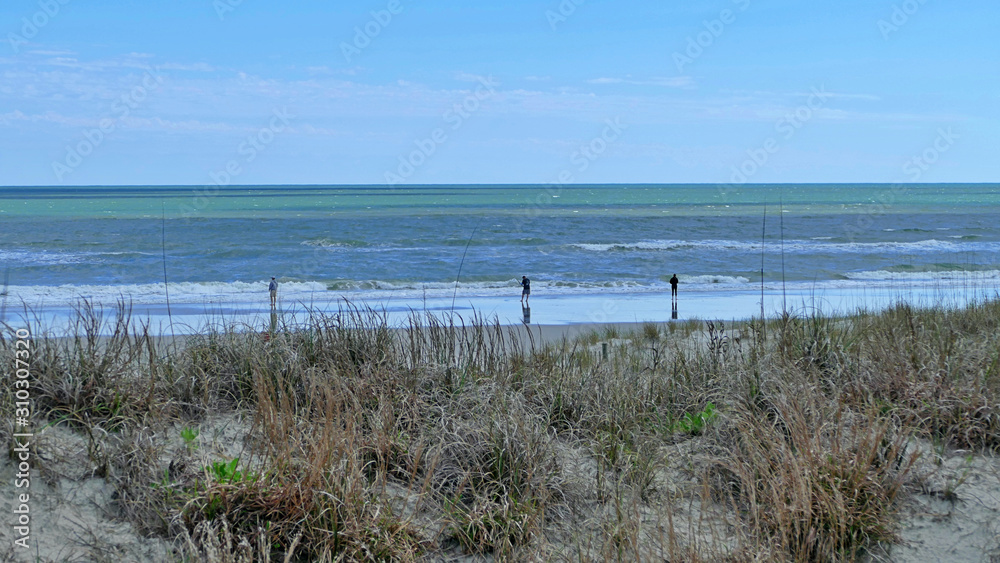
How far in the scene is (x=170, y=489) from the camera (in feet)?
13.8

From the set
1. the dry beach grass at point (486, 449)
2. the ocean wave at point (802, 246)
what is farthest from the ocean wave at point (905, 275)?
the dry beach grass at point (486, 449)

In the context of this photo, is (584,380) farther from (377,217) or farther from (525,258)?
(377,217)

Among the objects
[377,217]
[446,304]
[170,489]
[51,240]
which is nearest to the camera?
[170,489]

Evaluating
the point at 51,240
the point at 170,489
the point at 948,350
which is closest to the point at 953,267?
the point at 948,350

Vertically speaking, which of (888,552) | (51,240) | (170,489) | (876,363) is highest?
(51,240)

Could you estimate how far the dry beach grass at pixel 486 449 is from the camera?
4074 millimetres

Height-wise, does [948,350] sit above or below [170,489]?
above

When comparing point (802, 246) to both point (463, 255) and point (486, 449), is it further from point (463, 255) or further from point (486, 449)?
point (486, 449)

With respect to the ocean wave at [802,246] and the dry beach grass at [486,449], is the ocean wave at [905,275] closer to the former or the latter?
the ocean wave at [802,246]

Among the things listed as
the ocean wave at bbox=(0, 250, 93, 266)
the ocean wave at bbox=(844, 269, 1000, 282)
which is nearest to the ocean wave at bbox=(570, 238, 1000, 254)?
the ocean wave at bbox=(844, 269, 1000, 282)

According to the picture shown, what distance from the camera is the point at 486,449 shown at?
480cm

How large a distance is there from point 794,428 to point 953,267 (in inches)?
1129

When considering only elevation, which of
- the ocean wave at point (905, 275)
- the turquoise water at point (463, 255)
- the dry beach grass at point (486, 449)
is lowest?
the dry beach grass at point (486, 449)

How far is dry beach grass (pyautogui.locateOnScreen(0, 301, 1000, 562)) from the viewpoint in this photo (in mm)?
4074
